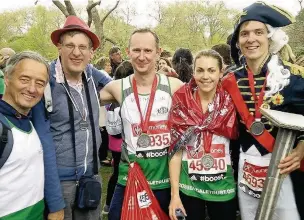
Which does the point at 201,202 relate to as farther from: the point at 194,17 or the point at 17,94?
the point at 194,17

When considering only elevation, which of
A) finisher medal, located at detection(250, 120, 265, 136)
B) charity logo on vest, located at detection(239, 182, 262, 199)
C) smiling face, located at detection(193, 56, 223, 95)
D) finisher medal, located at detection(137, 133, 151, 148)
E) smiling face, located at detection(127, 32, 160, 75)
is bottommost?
charity logo on vest, located at detection(239, 182, 262, 199)

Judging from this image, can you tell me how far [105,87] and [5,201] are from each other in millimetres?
1294

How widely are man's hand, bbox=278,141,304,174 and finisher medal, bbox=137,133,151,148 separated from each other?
0.96m

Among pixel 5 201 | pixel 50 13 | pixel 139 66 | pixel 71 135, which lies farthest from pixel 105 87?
pixel 50 13

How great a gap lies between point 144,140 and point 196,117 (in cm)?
43

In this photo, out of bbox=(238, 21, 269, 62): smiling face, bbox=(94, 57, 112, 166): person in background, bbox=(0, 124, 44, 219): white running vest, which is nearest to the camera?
bbox=(0, 124, 44, 219): white running vest

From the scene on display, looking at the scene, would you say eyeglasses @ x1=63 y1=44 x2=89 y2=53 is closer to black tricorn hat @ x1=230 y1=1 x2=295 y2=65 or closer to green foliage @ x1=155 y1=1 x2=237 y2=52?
black tricorn hat @ x1=230 y1=1 x2=295 y2=65

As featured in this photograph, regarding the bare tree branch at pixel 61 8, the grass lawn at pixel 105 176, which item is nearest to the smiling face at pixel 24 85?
the grass lawn at pixel 105 176

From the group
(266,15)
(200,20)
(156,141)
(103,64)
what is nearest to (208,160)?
(156,141)

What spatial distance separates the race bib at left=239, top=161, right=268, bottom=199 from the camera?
2.37m

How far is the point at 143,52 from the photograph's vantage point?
2.73 metres

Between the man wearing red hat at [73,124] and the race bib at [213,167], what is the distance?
73cm

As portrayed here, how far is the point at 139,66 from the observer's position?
9.04 ft

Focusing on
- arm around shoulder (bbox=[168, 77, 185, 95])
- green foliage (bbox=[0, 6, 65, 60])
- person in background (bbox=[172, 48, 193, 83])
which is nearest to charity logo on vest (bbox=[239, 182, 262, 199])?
arm around shoulder (bbox=[168, 77, 185, 95])
